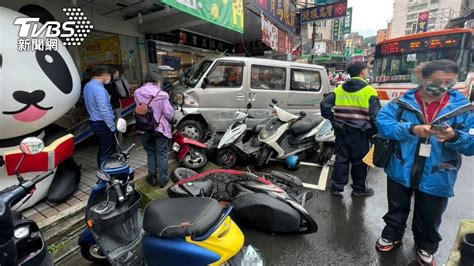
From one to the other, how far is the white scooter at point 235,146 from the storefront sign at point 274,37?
9.71 feet

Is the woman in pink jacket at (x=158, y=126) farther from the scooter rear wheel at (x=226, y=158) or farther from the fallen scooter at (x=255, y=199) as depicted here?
the scooter rear wheel at (x=226, y=158)

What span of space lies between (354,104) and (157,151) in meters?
2.76

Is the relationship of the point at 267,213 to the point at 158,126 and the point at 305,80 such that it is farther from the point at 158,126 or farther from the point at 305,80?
the point at 305,80

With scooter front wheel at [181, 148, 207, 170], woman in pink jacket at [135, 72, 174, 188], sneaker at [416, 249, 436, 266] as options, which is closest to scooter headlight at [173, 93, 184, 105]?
scooter front wheel at [181, 148, 207, 170]

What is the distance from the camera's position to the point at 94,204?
2.08 m

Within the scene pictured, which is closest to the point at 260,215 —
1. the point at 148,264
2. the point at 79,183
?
Answer: the point at 148,264

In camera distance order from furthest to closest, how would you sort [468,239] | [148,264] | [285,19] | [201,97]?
[285,19]
[201,97]
[148,264]
[468,239]

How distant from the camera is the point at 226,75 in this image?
5.72 meters

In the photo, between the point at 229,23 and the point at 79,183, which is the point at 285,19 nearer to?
the point at 229,23

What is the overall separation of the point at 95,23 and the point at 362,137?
611 cm

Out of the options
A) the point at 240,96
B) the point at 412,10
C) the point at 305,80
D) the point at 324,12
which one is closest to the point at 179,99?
the point at 240,96

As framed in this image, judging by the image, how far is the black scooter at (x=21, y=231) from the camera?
1.22 meters

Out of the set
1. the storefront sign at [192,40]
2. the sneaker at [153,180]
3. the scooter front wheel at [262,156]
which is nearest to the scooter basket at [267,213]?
the sneaker at [153,180]

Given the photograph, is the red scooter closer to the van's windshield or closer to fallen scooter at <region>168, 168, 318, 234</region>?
fallen scooter at <region>168, 168, 318, 234</region>
